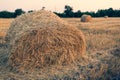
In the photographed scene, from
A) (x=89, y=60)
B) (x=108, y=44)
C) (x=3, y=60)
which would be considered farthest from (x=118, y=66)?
(x=108, y=44)

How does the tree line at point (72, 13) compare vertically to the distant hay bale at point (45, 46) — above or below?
below

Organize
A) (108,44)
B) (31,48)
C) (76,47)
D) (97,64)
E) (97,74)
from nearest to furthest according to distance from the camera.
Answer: (97,74), (97,64), (31,48), (76,47), (108,44)

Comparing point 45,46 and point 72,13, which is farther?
point 72,13

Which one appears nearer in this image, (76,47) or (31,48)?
(31,48)

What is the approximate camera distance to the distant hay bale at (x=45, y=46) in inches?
304

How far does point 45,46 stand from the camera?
7.83m

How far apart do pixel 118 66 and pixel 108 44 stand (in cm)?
377

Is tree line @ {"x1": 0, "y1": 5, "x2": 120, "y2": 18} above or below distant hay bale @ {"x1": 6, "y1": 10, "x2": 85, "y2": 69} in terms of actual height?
below

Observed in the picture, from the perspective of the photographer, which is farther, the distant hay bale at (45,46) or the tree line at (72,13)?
the tree line at (72,13)

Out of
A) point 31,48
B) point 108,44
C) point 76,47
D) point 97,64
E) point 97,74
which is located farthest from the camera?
point 108,44

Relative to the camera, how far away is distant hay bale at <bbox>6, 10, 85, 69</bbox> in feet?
25.3

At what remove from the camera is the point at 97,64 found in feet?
23.9

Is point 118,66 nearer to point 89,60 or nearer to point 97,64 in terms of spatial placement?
point 97,64

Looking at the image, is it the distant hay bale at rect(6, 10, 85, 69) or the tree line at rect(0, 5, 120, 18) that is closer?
the distant hay bale at rect(6, 10, 85, 69)
